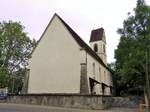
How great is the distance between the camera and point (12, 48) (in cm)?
4816

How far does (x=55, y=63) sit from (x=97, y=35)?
23.1m

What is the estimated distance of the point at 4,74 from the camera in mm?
44562

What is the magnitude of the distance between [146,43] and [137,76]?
19.5 feet

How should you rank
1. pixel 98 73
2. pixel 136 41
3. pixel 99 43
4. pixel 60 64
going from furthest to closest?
pixel 99 43 → pixel 98 73 → pixel 60 64 → pixel 136 41

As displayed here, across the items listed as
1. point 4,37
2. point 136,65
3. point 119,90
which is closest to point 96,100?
point 136,65

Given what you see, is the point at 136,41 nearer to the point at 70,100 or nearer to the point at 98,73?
the point at 70,100

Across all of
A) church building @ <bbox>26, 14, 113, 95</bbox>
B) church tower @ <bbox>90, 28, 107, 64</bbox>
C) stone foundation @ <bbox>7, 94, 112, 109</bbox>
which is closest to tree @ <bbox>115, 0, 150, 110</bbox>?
church building @ <bbox>26, 14, 113, 95</bbox>

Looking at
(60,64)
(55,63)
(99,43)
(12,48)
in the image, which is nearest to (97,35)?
(99,43)

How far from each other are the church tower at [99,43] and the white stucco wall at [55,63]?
20.2 m

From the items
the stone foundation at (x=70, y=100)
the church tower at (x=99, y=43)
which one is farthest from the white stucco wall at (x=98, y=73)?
the stone foundation at (x=70, y=100)

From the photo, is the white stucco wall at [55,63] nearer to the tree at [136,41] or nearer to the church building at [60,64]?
the church building at [60,64]

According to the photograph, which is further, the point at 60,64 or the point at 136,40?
the point at 60,64

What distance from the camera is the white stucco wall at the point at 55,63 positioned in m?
34.0

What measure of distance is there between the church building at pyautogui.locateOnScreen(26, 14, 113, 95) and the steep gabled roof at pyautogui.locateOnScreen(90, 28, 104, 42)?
1672cm
